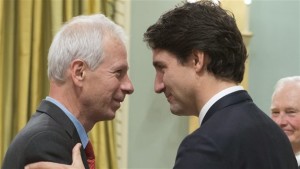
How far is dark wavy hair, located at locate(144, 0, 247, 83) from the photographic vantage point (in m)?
1.60

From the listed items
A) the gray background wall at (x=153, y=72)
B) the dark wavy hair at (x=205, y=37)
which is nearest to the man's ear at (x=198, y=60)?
the dark wavy hair at (x=205, y=37)

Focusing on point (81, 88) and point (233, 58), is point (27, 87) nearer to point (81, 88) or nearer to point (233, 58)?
point (81, 88)

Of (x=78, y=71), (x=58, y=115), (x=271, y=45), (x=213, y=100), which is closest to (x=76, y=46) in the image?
(x=78, y=71)

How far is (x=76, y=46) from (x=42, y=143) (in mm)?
343

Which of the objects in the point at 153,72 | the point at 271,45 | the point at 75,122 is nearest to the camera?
the point at 75,122

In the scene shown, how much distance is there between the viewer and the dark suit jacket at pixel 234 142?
1442 mm

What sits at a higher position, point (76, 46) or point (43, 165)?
point (76, 46)

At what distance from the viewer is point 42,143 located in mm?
1536

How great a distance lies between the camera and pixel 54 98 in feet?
5.79

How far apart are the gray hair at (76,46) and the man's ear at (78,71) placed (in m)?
0.01

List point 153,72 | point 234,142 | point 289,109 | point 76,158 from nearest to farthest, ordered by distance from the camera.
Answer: point 234,142
point 76,158
point 289,109
point 153,72

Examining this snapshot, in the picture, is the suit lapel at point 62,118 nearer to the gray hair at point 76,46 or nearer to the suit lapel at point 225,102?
the gray hair at point 76,46

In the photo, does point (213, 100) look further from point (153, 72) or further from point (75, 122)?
point (153, 72)

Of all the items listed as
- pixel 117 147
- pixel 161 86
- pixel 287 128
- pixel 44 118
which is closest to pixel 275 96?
pixel 287 128
